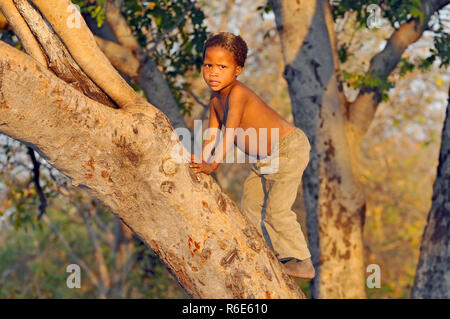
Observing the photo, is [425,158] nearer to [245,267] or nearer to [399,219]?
[399,219]

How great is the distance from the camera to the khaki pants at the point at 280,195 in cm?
358

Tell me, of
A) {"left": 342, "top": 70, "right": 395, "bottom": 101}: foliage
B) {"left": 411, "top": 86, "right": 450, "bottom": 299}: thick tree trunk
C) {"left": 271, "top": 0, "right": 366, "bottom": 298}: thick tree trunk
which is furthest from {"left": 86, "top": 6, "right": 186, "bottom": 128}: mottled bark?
{"left": 411, "top": 86, "right": 450, "bottom": 299}: thick tree trunk

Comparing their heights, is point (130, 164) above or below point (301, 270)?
above

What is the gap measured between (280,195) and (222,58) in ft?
3.07

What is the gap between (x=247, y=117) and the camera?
142 inches

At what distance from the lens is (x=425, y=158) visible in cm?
1742

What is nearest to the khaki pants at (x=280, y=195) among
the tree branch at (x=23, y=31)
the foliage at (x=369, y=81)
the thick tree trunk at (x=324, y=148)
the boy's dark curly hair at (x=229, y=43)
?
the boy's dark curly hair at (x=229, y=43)

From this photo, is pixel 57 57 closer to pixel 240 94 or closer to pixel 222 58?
pixel 222 58

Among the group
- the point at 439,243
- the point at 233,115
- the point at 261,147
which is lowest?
the point at 439,243

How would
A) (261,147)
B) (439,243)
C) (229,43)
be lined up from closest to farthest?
(229,43), (261,147), (439,243)

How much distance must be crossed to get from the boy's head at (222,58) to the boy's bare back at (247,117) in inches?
3.7

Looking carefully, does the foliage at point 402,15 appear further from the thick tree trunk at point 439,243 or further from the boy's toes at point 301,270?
the boy's toes at point 301,270

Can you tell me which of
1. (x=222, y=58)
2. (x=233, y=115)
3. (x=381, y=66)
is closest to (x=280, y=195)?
(x=233, y=115)
